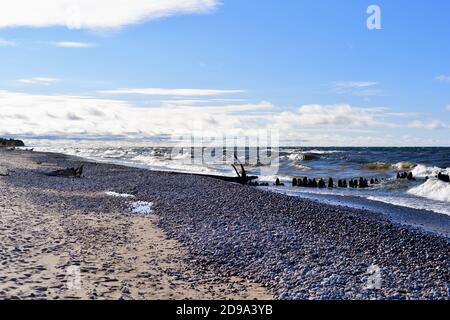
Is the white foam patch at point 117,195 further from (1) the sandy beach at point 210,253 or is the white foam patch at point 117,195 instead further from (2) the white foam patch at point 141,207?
(1) the sandy beach at point 210,253

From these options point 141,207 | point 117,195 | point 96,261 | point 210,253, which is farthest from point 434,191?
point 96,261

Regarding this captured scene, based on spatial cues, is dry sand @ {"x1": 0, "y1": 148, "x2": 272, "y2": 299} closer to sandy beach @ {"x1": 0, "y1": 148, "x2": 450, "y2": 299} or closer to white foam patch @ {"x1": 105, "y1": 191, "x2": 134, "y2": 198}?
sandy beach @ {"x1": 0, "y1": 148, "x2": 450, "y2": 299}

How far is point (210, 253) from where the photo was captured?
12.8 metres

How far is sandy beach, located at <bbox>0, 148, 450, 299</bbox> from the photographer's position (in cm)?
976

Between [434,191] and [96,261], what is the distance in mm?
25680

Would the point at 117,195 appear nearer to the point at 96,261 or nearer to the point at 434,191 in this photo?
the point at 96,261

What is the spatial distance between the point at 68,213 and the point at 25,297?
378 inches

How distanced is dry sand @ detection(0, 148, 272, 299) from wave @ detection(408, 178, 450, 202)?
64.5ft

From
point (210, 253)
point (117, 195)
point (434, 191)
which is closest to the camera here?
point (210, 253)

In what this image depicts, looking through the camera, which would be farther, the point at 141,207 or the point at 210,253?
the point at 141,207

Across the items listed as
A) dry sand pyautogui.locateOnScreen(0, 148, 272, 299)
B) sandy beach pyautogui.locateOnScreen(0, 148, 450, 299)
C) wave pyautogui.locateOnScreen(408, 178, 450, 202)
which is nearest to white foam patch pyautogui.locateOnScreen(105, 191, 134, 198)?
sandy beach pyautogui.locateOnScreen(0, 148, 450, 299)

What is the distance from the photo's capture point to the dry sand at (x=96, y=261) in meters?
9.37

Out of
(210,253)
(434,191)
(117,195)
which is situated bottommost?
(434,191)

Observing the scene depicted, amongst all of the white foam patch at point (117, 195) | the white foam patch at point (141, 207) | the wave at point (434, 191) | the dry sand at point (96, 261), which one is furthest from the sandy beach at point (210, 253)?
the wave at point (434, 191)
